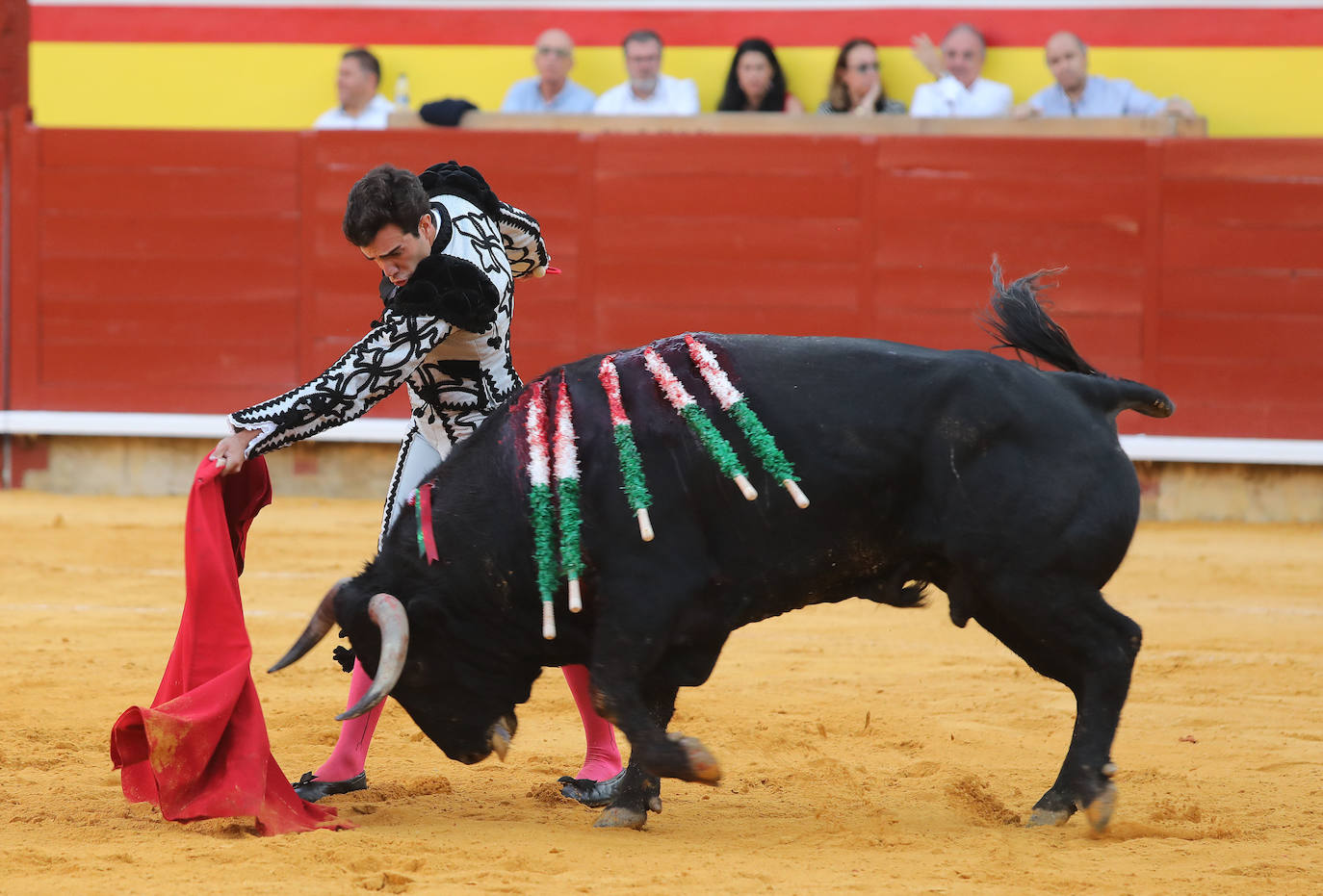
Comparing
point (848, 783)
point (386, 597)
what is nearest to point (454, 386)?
point (386, 597)

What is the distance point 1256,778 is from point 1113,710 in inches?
25.6

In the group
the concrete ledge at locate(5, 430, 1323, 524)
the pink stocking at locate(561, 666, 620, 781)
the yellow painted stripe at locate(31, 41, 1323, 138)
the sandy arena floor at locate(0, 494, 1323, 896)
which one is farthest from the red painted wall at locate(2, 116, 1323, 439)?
the pink stocking at locate(561, 666, 620, 781)

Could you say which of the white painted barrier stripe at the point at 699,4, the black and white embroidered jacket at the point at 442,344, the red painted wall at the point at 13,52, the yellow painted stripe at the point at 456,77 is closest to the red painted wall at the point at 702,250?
the yellow painted stripe at the point at 456,77

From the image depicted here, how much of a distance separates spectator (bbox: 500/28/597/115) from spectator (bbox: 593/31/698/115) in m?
0.12

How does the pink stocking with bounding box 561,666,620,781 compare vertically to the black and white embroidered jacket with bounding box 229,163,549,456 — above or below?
below

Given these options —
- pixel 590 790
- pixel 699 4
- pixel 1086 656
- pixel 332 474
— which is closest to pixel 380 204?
pixel 590 790

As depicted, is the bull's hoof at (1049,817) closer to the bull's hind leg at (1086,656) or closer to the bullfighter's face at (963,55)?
the bull's hind leg at (1086,656)

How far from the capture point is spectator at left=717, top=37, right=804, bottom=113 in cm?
808

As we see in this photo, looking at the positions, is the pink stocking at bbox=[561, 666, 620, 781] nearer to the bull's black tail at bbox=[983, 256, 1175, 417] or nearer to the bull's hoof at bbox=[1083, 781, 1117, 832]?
the bull's hoof at bbox=[1083, 781, 1117, 832]

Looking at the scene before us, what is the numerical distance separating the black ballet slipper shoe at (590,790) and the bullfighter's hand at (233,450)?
904mm

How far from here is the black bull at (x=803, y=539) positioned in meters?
2.88

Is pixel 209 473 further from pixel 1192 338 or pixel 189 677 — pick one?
pixel 1192 338

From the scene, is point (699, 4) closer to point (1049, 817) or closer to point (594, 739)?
point (594, 739)

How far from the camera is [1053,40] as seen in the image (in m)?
7.80
